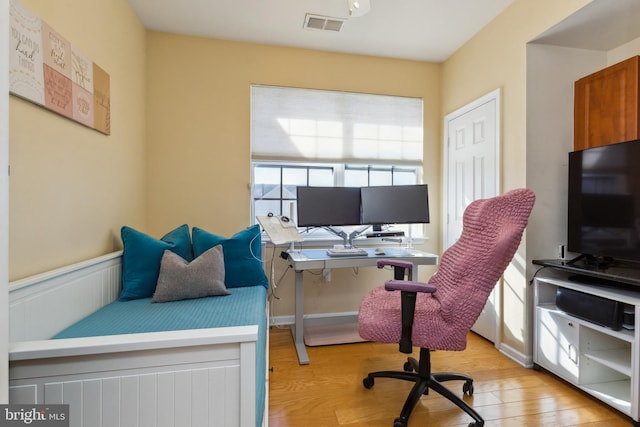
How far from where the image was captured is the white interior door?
2.40 meters

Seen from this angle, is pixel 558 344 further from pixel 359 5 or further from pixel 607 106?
pixel 359 5

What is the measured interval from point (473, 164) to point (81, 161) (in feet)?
9.52

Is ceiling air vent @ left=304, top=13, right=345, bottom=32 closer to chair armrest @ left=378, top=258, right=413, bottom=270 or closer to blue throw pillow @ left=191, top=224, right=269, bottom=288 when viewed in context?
blue throw pillow @ left=191, top=224, right=269, bottom=288

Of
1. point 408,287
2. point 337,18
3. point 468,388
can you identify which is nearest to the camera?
point 408,287

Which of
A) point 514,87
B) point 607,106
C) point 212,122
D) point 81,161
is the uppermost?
point 514,87

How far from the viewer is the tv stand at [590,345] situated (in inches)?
59.8

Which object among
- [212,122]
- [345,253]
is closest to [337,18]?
[212,122]

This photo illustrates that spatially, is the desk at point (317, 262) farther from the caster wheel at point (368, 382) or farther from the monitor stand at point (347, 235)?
the caster wheel at point (368, 382)

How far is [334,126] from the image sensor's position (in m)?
2.88

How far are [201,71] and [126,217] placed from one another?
1.44 meters

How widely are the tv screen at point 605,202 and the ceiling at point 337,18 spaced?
134cm

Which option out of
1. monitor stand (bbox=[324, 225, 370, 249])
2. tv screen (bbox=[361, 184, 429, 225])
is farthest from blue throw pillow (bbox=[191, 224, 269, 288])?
tv screen (bbox=[361, 184, 429, 225])

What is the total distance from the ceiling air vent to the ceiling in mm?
30

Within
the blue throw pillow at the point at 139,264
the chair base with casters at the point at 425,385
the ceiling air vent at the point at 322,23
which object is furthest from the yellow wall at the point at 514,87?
the blue throw pillow at the point at 139,264
